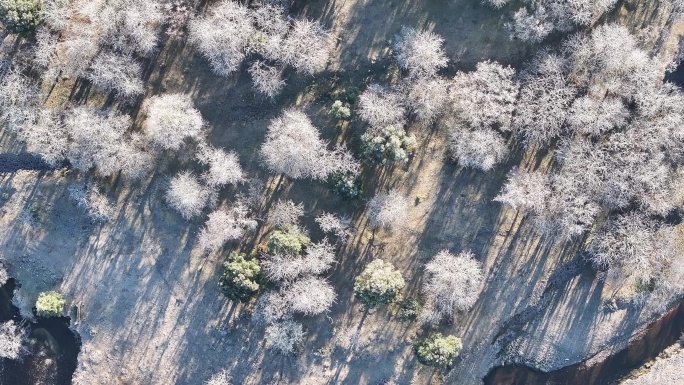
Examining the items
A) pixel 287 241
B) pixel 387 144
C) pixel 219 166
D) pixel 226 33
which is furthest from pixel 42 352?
pixel 387 144

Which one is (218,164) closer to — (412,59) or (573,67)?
(412,59)

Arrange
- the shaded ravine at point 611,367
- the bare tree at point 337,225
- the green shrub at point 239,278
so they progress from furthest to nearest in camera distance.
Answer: the shaded ravine at point 611,367
the bare tree at point 337,225
the green shrub at point 239,278

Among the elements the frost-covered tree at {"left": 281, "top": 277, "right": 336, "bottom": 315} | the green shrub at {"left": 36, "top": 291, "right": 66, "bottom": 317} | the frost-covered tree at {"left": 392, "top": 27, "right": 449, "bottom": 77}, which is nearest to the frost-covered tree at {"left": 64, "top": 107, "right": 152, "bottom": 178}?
the green shrub at {"left": 36, "top": 291, "right": 66, "bottom": 317}

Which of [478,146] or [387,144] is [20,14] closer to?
[387,144]

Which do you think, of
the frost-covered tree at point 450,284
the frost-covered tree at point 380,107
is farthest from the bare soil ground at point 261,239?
the frost-covered tree at point 380,107

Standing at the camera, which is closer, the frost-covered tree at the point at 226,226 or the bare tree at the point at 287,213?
the frost-covered tree at the point at 226,226

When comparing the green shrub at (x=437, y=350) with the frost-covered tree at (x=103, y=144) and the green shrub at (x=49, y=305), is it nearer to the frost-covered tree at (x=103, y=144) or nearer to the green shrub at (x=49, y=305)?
the frost-covered tree at (x=103, y=144)

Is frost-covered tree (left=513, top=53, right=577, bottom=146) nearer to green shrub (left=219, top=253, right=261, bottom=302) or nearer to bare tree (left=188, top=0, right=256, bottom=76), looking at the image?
bare tree (left=188, top=0, right=256, bottom=76)
